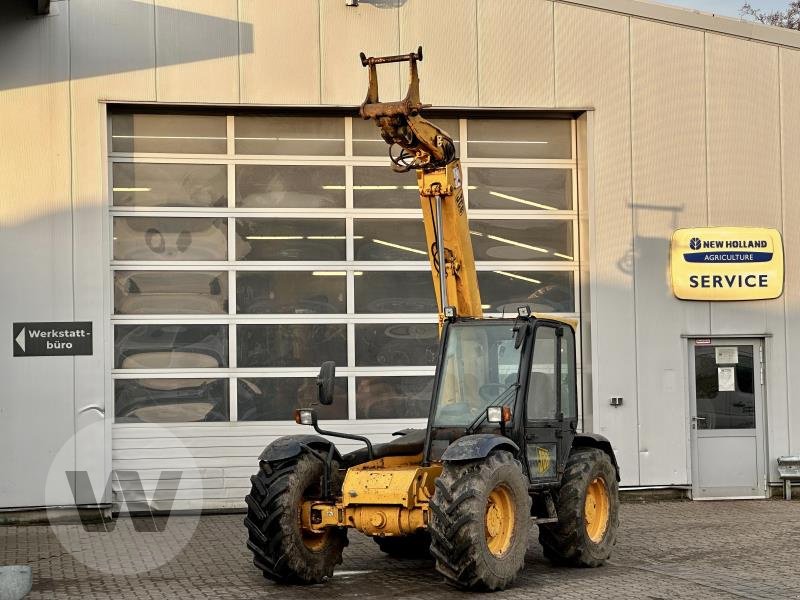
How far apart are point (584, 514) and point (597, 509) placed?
2.04 feet

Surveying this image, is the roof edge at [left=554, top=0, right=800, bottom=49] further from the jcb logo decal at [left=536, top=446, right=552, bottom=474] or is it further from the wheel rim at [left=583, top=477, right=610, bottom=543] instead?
the jcb logo decal at [left=536, top=446, right=552, bottom=474]

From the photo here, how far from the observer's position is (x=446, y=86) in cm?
1602

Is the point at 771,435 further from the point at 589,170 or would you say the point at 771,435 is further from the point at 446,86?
the point at 446,86

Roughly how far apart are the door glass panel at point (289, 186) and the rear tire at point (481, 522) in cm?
693

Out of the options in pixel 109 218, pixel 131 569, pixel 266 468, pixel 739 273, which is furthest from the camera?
pixel 739 273

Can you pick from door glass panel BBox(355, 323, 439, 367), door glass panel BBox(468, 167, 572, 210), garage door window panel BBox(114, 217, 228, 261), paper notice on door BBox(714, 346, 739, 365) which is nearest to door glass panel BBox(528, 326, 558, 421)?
door glass panel BBox(355, 323, 439, 367)

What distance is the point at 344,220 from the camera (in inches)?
634

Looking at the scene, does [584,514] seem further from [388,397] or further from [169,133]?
[169,133]

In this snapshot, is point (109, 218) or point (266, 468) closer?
point (266, 468)

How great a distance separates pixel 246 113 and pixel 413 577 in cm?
738

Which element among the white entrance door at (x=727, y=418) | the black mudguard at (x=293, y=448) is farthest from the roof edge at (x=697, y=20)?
the black mudguard at (x=293, y=448)

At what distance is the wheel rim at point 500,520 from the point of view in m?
9.65

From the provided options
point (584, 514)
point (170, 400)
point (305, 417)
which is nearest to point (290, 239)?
point (170, 400)

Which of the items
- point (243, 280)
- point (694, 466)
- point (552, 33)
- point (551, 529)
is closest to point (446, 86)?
point (552, 33)
